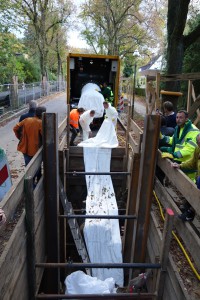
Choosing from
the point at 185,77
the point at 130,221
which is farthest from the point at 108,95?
the point at 130,221

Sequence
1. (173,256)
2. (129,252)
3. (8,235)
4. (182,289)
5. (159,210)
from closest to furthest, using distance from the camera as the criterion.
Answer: (182,289), (8,235), (173,256), (159,210), (129,252)

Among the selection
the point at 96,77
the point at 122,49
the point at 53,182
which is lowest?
the point at 53,182

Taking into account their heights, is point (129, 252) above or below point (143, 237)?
below

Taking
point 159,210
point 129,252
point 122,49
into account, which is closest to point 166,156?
point 159,210

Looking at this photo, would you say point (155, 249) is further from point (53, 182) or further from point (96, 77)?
point (96, 77)

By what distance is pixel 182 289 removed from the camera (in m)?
2.62

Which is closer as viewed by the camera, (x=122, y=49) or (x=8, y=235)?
(x=8, y=235)

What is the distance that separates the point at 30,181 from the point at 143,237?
208 cm

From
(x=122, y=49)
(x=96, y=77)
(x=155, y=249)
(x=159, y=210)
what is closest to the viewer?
(x=155, y=249)

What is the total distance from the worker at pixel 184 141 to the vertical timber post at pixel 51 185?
1662 mm

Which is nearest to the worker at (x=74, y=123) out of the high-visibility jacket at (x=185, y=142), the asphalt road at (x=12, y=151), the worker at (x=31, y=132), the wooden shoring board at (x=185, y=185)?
the asphalt road at (x=12, y=151)

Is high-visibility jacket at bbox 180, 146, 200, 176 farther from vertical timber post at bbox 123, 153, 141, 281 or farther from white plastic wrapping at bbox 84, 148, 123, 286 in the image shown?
white plastic wrapping at bbox 84, 148, 123, 286

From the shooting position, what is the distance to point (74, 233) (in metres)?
5.23

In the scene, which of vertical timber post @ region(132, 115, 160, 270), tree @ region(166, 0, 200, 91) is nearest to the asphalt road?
vertical timber post @ region(132, 115, 160, 270)
